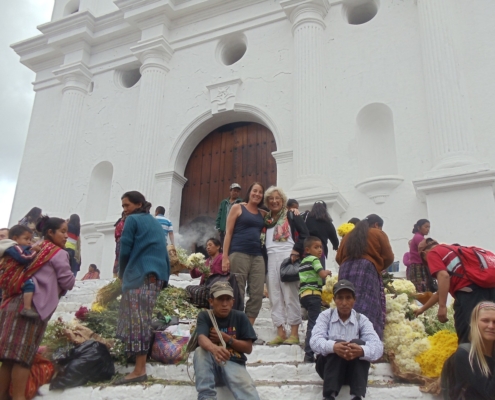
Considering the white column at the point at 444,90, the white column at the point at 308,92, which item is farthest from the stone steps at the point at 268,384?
the white column at the point at 444,90

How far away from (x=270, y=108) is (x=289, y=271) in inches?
254

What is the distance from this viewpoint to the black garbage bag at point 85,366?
4.38 meters

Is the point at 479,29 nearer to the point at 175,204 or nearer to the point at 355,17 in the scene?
the point at 355,17

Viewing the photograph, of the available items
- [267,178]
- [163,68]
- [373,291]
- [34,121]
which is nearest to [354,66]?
[267,178]

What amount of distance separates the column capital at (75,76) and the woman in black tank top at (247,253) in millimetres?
10126

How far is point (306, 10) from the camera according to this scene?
1084 centimetres

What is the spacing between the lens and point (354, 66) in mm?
10391

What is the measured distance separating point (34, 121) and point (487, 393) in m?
14.5

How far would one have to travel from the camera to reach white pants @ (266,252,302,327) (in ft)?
17.0

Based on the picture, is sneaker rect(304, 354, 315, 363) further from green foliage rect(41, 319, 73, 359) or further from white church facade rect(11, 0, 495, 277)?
white church facade rect(11, 0, 495, 277)

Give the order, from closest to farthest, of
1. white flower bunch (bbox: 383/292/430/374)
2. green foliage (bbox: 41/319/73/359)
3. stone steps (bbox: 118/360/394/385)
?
white flower bunch (bbox: 383/292/430/374)
stone steps (bbox: 118/360/394/385)
green foliage (bbox: 41/319/73/359)

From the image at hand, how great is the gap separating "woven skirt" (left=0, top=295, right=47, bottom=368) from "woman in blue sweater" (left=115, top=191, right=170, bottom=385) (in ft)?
2.33

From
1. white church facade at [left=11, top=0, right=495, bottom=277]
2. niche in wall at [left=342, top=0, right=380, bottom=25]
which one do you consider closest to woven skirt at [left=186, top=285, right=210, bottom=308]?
white church facade at [left=11, top=0, right=495, bottom=277]

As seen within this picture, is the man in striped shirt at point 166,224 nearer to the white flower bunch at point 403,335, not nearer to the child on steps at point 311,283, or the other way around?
the child on steps at point 311,283
